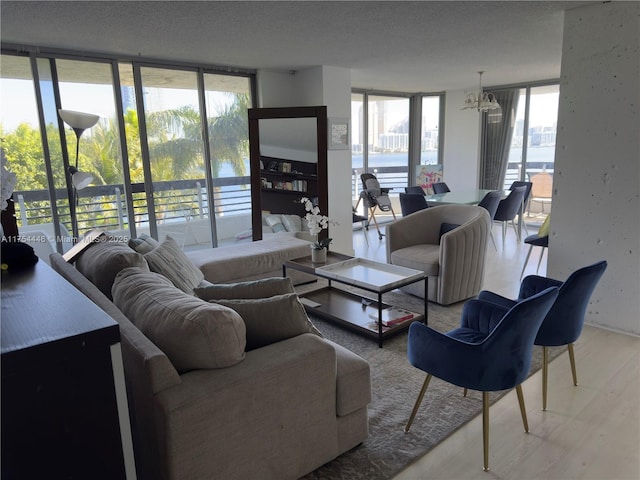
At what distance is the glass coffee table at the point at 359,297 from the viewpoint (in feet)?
10.7

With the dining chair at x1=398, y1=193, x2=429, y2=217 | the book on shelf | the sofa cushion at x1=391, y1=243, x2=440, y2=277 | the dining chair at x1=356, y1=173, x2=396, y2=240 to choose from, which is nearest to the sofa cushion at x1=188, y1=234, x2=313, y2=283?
the sofa cushion at x1=391, y1=243, x2=440, y2=277

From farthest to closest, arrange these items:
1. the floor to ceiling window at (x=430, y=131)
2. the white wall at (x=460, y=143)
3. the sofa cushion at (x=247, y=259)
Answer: the floor to ceiling window at (x=430, y=131)
the white wall at (x=460, y=143)
the sofa cushion at (x=247, y=259)

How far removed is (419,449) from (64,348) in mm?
1777

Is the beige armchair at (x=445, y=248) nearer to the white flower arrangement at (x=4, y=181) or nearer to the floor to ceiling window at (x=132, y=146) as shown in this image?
the floor to ceiling window at (x=132, y=146)

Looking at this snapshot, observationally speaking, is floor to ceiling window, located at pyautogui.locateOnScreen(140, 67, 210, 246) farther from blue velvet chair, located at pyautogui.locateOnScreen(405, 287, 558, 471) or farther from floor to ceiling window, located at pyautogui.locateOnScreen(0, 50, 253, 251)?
blue velvet chair, located at pyautogui.locateOnScreen(405, 287, 558, 471)

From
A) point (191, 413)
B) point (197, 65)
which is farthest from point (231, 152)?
point (191, 413)

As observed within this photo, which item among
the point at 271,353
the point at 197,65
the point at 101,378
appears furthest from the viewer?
the point at 197,65

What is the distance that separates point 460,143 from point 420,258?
4848 mm

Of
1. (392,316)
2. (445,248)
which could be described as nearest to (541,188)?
(445,248)

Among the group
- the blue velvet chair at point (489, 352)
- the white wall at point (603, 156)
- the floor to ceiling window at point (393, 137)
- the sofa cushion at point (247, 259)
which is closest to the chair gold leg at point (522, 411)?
the blue velvet chair at point (489, 352)

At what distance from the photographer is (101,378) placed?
101 cm

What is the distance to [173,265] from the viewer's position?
3.16 meters

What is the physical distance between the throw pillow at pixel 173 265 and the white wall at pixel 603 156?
2.87m

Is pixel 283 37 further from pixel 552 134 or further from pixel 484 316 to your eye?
pixel 552 134
